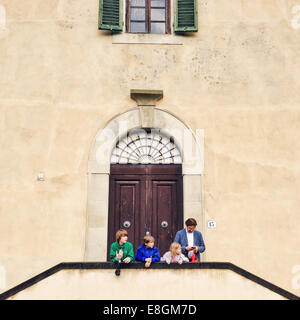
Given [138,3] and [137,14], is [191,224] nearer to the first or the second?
[137,14]

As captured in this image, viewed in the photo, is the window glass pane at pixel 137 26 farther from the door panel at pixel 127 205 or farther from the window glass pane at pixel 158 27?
the door panel at pixel 127 205

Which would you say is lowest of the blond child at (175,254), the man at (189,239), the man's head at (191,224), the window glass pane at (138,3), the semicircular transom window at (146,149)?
the blond child at (175,254)

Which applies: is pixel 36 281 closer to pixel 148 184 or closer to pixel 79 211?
pixel 79 211

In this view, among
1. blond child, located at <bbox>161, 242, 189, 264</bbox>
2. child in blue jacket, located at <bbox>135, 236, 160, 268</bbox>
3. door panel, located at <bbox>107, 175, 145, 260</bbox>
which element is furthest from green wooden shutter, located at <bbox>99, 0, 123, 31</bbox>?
blond child, located at <bbox>161, 242, 189, 264</bbox>

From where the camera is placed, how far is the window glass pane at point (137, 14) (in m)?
9.19

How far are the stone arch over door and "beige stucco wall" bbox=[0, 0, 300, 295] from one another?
0.42 feet

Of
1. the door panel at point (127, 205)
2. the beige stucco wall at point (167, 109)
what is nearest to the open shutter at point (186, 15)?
the beige stucco wall at point (167, 109)

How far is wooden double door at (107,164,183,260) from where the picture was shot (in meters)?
8.38

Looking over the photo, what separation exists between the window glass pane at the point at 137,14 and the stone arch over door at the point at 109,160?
2.04 metres

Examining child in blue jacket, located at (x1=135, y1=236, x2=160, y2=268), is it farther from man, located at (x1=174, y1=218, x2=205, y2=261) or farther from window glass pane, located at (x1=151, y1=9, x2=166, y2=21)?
window glass pane, located at (x1=151, y1=9, x2=166, y2=21)

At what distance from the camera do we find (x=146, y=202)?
8.53m

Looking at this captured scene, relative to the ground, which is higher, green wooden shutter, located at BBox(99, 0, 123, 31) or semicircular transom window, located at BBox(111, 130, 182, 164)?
green wooden shutter, located at BBox(99, 0, 123, 31)
